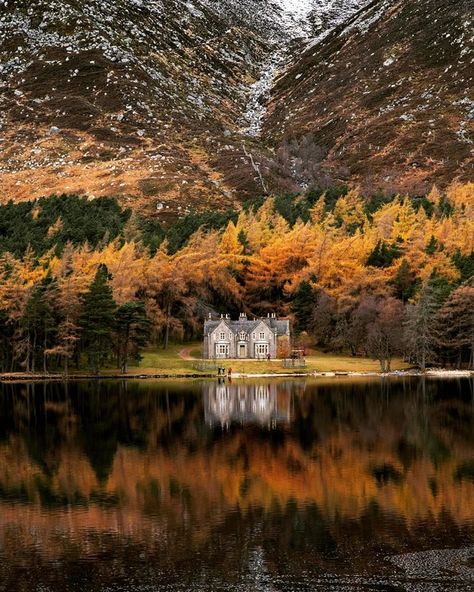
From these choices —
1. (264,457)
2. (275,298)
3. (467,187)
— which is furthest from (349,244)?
(264,457)

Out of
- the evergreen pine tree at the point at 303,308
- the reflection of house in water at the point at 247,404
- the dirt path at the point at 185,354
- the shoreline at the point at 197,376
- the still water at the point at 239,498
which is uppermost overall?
the evergreen pine tree at the point at 303,308

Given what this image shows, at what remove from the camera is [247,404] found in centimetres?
6631

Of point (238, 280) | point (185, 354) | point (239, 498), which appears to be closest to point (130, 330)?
point (185, 354)

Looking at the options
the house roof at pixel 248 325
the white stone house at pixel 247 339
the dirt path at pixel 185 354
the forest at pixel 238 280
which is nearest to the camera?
the forest at pixel 238 280

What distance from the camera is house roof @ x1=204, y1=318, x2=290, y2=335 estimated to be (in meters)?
107

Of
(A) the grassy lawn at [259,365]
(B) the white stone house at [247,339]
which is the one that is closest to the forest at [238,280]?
(A) the grassy lawn at [259,365]

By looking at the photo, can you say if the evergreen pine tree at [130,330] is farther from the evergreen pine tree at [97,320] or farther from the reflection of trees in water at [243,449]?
the reflection of trees in water at [243,449]

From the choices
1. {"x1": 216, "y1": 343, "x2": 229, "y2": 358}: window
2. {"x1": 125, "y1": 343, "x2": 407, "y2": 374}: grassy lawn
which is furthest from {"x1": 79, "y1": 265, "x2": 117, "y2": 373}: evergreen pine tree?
{"x1": 216, "y1": 343, "x2": 229, "y2": 358}: window

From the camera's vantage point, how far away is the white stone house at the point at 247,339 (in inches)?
4213

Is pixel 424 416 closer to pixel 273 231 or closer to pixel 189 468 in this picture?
pixel 189 468

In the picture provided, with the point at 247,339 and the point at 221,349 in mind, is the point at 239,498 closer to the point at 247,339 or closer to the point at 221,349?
the point at 221,349

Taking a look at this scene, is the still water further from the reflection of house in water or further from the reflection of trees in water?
the reflection of house in water

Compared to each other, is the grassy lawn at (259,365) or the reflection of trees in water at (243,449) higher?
the grassy lawn at (259,365)

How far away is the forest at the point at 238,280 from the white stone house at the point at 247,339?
17.1 ft
